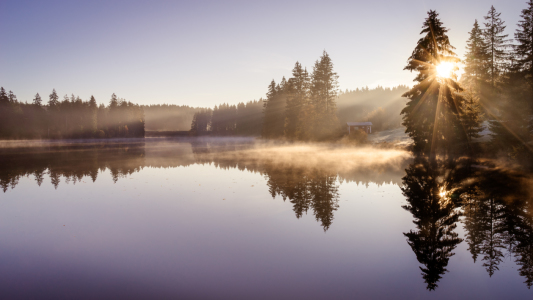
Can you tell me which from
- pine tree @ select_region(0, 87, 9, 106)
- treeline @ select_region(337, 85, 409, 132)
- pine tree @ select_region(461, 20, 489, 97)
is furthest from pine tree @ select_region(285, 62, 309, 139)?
pine tree @ select_region(0, 87, 9, 106)

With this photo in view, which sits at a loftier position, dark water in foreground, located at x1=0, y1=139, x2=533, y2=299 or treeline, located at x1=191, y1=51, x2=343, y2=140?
treeline, located at x1=191, y1=51, x2=343, y2=140

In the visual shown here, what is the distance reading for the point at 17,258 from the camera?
6895mm

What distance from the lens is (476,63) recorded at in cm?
4344

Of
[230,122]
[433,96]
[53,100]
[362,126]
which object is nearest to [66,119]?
[53,100]

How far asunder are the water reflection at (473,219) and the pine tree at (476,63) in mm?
29046

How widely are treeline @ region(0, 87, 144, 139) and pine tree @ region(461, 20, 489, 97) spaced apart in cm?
11243

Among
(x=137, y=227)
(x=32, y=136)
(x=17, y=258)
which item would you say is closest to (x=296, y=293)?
(x=137, y=227)

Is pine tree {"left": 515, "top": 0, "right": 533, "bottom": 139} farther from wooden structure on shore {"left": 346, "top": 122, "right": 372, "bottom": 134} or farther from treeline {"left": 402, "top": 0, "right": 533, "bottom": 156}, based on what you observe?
wooden structure on shore {"left": 346, "top": 122, "right": 372, "bottom": 134}

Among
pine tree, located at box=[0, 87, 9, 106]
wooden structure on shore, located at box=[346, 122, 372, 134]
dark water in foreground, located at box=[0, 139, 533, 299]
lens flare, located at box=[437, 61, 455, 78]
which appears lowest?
dark water in foreground, located at box=[0, 139, 533, 299]

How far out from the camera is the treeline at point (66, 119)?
93.5 m

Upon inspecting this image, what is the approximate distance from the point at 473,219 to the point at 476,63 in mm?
45386

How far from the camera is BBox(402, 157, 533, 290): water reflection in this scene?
22.1 feet

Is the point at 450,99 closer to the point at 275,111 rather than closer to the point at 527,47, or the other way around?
the point at 527,47

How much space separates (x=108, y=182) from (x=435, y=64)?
1166 inches
